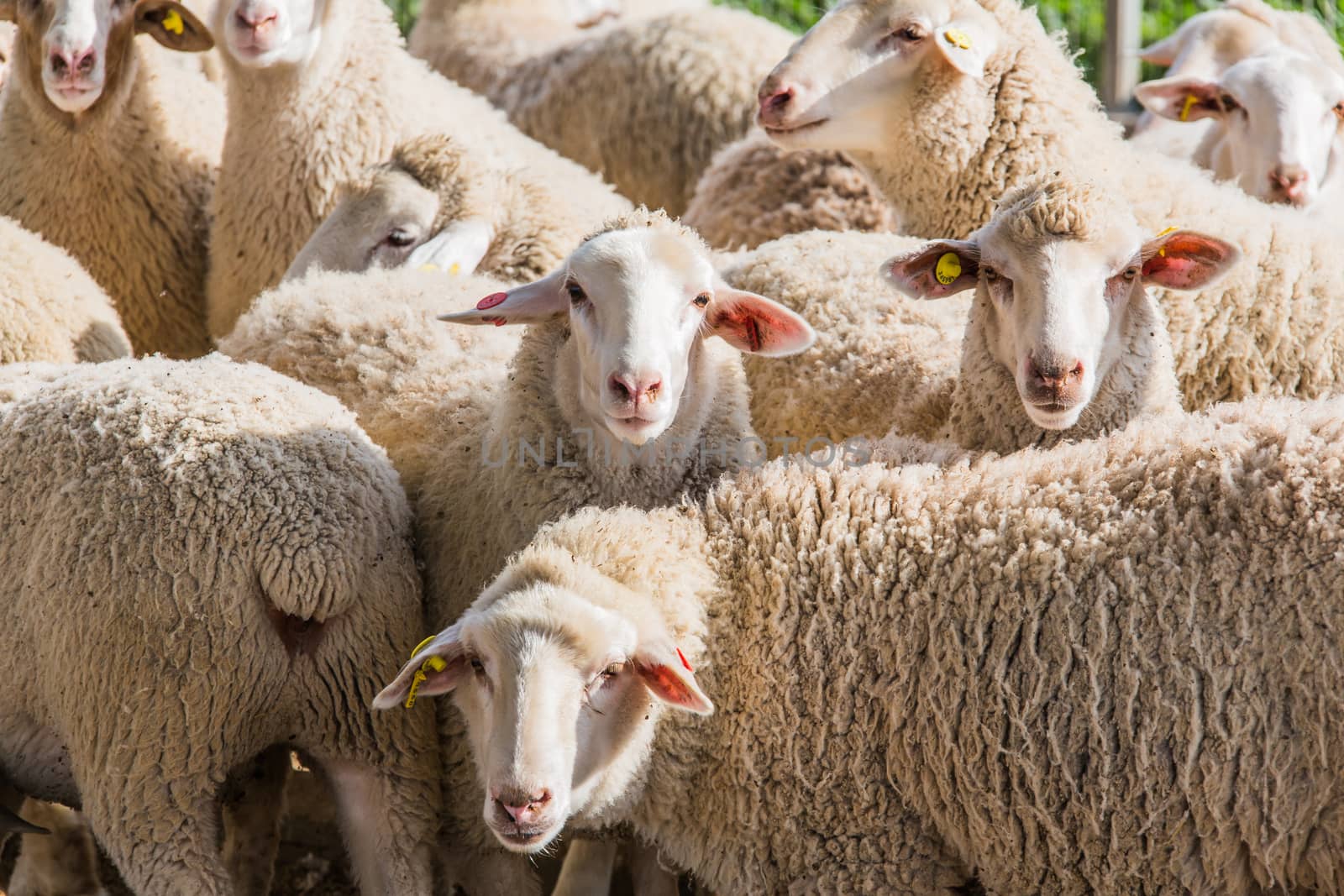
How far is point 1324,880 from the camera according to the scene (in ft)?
9.00

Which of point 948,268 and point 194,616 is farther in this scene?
point 948,268

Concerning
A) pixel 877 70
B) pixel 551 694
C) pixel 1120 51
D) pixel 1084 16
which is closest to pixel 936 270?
pixel 877 70

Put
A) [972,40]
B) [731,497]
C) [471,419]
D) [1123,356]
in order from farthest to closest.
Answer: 1. [972,40]
2. [471,419]
3. [1123,356]
4. [731,497]

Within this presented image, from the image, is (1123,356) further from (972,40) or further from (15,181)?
(15,181)

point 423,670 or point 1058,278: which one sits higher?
point 1058,278

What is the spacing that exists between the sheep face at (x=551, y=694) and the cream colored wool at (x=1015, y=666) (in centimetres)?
7

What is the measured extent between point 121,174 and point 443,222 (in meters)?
1.21

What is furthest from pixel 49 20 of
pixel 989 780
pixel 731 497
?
pixel 989 780

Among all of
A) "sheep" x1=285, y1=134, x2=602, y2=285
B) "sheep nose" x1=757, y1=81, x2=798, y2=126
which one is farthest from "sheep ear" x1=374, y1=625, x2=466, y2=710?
"sheep nose" x1=757, y1=81, x2=798, y2=126

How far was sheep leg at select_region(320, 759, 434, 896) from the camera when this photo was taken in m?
3.17

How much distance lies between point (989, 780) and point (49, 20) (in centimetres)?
365

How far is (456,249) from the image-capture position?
456cm

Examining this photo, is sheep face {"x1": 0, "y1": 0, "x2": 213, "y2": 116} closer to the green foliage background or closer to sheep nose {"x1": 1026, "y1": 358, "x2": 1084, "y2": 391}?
sheep nose {"x1": 1026, "y1": 358, "x2": 1084, "y2": 391}

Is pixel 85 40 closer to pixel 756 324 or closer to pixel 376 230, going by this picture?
pixel 376 230
